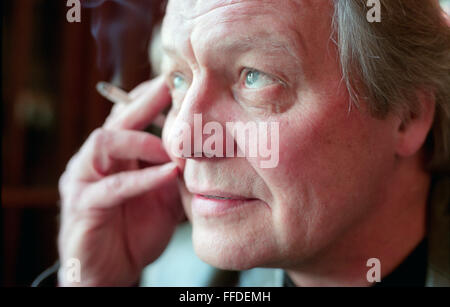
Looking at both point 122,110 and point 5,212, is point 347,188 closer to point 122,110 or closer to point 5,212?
point 122,110

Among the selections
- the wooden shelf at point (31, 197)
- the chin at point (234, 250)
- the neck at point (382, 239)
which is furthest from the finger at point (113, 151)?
the wooden shelf at point (31, 197)

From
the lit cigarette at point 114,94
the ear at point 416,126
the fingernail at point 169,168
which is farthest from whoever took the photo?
the lit cigarette at point 114,94

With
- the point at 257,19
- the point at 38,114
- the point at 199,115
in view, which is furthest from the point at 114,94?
the point at 38,114

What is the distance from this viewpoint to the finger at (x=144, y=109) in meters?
1.15

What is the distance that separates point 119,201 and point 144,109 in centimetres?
25

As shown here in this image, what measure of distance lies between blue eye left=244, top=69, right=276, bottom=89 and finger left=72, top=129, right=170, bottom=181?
36cm

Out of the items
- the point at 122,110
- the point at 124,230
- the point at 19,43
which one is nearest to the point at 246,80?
the point at 122,110

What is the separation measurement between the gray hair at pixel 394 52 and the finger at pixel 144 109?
53 cm

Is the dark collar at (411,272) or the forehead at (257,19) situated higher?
the forehead at (257,19)

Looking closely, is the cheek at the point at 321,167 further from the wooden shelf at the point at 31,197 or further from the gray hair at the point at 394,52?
the wooden shelf at the point at 31,197

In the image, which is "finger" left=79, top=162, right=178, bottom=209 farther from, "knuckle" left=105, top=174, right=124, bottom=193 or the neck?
the neck
